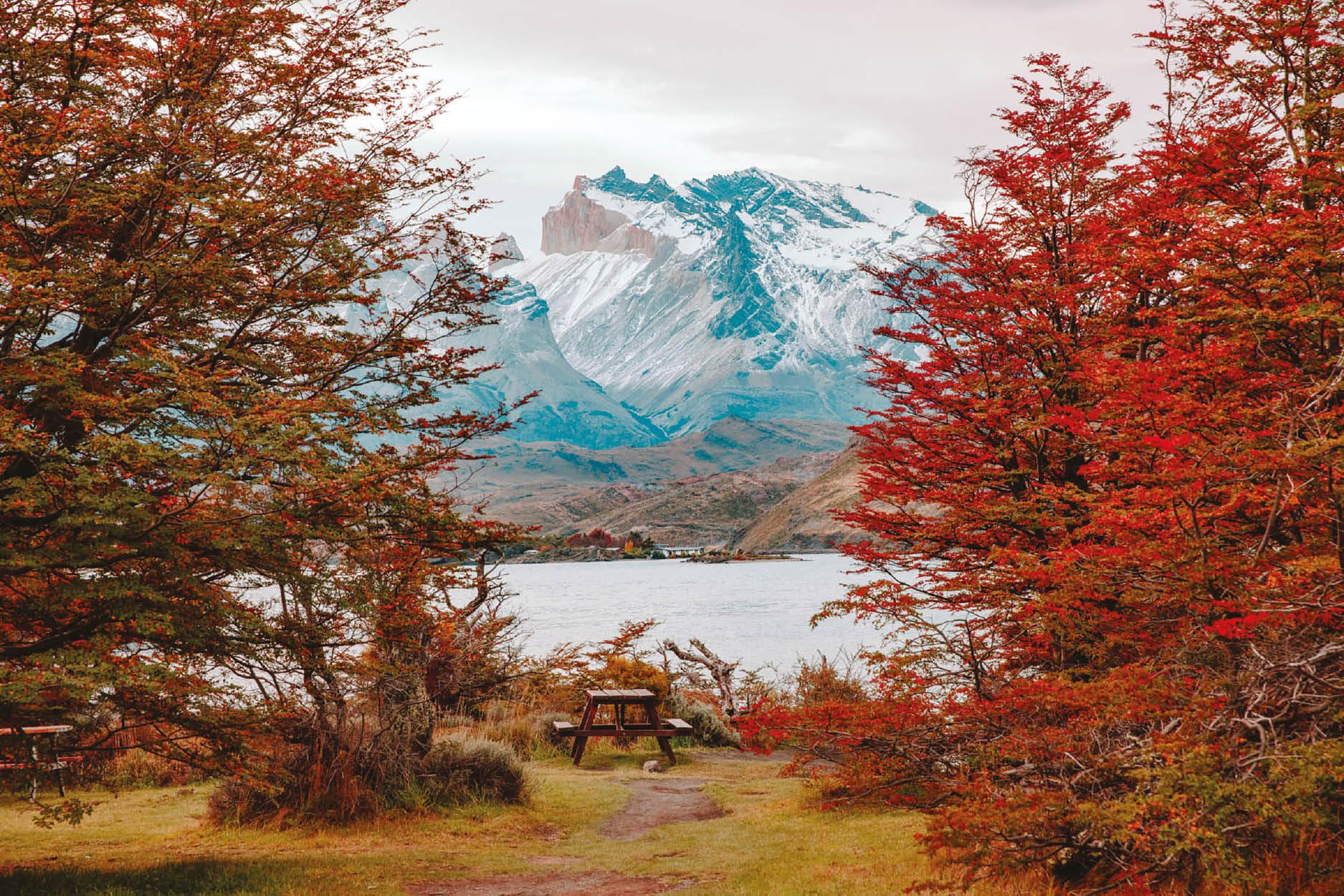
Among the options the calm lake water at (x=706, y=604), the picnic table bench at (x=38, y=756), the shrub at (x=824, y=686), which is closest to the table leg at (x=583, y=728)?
the calm lake water at (x=706, y=604)

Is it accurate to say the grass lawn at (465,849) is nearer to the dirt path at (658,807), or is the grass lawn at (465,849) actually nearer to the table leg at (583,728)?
the dirt path at (658,807)

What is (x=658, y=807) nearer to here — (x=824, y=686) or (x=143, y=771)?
(x=824, y=686)

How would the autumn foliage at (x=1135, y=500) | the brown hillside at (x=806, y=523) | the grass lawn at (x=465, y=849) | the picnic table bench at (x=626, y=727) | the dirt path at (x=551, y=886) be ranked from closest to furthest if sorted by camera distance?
1. the autumn foliage at (x=1135, y=500)
2. the grass lawn at (x=465, y=849)
3. the dirt path at (x=551, y=886)
4. the picnic table bench at (x=626, y=727)
5. the brown hillside at (x=806, y=523)

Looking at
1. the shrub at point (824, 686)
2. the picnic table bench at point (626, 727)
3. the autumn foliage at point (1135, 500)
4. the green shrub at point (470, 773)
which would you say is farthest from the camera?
Answer: the shrub at point (824, 686)

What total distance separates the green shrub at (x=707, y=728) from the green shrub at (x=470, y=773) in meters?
6.63

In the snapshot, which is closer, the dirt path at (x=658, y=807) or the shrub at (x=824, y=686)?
the dirt path at (x=658, y=807)

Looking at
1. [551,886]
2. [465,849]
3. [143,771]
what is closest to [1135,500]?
[551,886]

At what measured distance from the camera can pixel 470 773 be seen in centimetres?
1251

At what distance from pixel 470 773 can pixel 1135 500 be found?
30.3ft

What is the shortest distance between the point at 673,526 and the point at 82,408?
555 ft

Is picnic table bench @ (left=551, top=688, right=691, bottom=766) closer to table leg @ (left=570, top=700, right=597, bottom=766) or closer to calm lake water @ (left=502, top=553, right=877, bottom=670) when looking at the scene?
table leg @ (left=570, top=700, right=597, bottom=766)

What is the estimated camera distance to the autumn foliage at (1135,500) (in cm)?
525

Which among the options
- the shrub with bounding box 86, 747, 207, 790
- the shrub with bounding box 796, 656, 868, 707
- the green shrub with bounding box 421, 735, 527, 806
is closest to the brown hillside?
the shrub with bounding box 796, 656, 868, 707

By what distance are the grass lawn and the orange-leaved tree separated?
4.36ft
